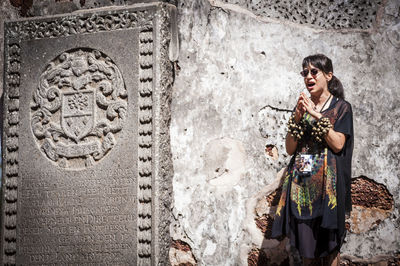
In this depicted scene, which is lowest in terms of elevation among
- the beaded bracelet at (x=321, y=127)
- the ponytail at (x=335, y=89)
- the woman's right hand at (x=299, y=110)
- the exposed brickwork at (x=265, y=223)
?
the exposed brickwork at (x=265, y=223)

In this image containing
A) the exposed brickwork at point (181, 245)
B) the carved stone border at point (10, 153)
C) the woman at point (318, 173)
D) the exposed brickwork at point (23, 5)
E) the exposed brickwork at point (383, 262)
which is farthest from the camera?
the exposed brickwork at point (23, 5)

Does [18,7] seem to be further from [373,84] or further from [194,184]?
[373,84]

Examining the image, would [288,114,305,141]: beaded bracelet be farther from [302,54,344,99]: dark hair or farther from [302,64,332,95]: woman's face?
[302,54,344,99]: dark hair

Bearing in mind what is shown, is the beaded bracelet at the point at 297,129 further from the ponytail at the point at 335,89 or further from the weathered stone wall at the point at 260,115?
the weathered stone wall at the point at 260,115

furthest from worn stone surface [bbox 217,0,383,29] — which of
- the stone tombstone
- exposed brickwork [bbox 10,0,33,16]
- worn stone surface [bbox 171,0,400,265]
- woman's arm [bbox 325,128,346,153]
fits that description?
exposed brickwork [bbox 10,0,33,16]

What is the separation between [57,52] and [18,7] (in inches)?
30.5

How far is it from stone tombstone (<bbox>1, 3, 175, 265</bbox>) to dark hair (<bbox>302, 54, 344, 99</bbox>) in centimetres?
118

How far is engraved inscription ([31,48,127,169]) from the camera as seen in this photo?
4477mm

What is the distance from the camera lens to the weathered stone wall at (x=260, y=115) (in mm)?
4301

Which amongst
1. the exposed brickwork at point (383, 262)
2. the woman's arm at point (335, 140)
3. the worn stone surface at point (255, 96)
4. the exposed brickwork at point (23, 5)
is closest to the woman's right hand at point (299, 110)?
the woman's arm at point (335, 140)

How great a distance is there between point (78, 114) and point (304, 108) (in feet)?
5.99

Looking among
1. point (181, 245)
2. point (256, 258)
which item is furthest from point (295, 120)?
point (181, 245)

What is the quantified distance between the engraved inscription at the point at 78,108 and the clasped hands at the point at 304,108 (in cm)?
140

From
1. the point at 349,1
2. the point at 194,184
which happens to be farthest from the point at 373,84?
the point at 194,184
